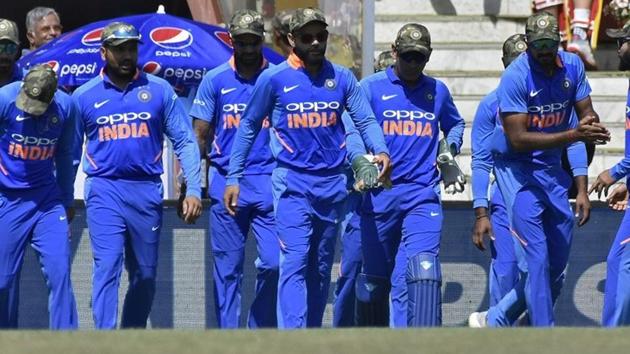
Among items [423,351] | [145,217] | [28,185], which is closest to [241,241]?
[145,217]

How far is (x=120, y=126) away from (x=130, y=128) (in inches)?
2.7

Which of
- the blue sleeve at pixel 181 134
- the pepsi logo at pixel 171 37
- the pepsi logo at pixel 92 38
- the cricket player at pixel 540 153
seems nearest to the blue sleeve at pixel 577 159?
the cricket player at pixel 540 153

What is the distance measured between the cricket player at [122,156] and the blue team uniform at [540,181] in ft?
6.98

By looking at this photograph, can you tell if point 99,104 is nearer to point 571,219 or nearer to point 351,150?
point 351,150

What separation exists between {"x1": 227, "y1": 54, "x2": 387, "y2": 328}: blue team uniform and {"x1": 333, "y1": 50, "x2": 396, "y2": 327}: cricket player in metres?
0.53

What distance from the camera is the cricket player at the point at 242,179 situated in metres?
12.7

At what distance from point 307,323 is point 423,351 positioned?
5090 mm

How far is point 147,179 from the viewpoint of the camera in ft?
40.1

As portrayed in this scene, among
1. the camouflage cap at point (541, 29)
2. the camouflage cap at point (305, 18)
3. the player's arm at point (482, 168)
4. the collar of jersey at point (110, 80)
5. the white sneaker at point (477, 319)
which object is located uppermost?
the camouflage cap at point (305, 18)

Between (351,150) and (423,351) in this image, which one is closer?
(423,351)

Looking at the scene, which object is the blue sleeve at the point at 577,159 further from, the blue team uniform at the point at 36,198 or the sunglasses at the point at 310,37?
the blue team uniform at the point at 36,198

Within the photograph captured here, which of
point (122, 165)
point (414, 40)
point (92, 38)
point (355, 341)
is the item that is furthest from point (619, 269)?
point (92, 38)

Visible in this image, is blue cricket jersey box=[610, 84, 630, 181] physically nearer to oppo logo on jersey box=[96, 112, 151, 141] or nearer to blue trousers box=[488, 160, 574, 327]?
blue trousers box=[488, 160, 574, 327]

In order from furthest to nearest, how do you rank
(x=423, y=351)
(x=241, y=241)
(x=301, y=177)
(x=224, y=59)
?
(x=224, y=59)
(x=241, y=241)
(x=301, y=177)
(x=423, y=351)
